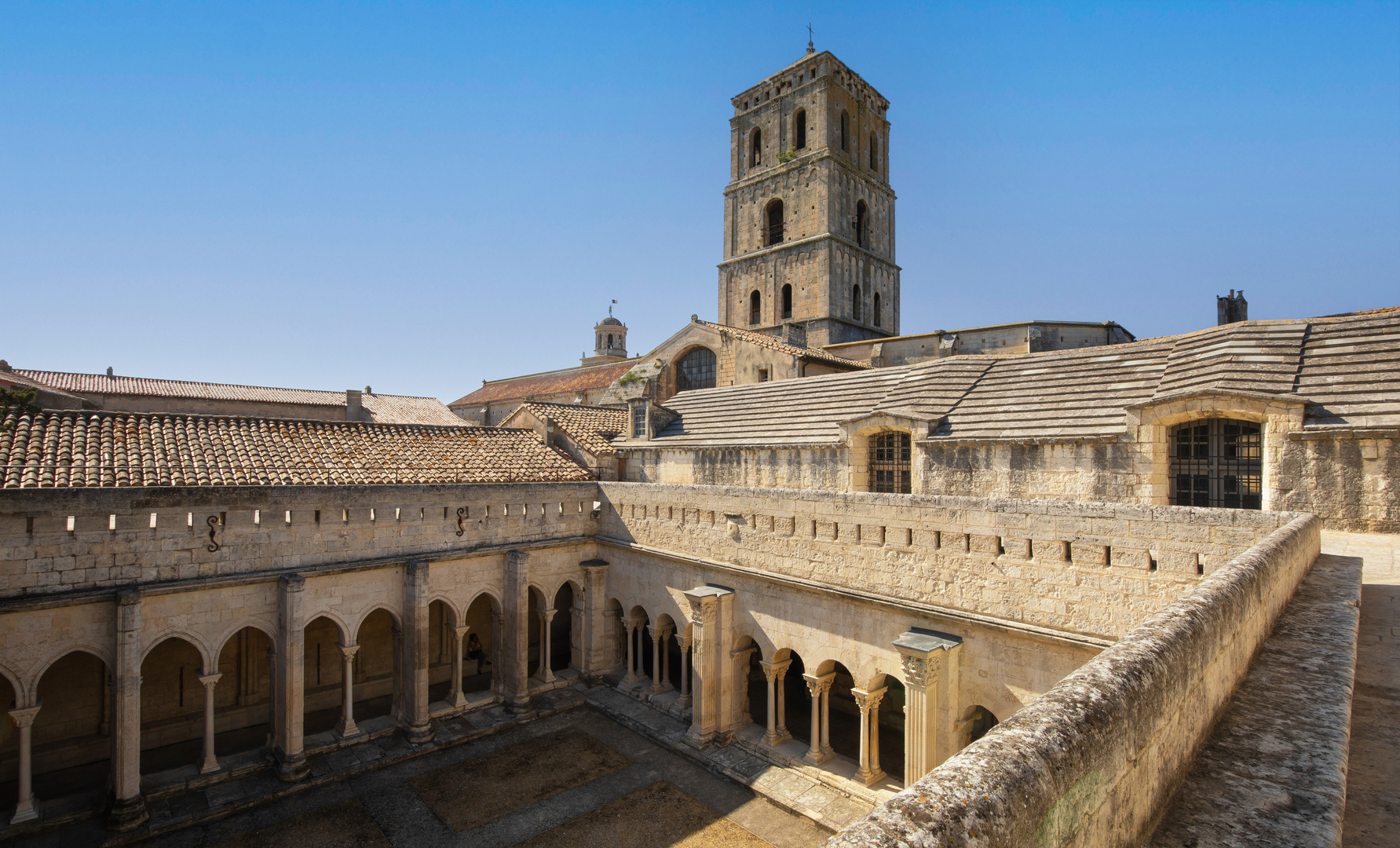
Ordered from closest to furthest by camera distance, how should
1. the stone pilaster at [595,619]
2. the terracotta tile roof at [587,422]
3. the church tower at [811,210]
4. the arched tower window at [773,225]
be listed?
the stone pilaster at [595,619]
the terracotta tile roof at [587,422]
the church tower at [811,210]
the arched tower window at [773,225]

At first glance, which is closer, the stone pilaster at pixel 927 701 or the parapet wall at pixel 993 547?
the parapet wall at pixel 993 547

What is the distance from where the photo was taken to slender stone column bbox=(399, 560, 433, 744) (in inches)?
547

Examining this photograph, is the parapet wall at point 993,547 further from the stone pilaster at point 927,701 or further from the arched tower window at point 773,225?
the arched tower window at point 773,225

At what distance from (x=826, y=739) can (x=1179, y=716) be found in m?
10.2

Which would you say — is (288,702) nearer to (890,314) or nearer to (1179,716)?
(1179,716)

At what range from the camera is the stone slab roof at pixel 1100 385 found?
409 inches

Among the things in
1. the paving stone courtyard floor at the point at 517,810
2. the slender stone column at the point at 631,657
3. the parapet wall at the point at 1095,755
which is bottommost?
the paving stone courtyard floor at the point at 517,810

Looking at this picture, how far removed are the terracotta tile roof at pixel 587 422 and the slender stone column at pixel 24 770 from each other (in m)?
12.3

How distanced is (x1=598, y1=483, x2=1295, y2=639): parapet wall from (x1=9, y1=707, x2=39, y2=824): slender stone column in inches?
459

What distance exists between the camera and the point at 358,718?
15.3 metres

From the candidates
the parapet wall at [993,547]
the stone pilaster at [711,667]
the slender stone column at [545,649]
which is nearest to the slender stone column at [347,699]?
the slender stone column at [545,649]

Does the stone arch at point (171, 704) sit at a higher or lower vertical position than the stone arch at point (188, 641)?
lower

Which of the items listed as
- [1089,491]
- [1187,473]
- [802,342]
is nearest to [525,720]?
[1089,491]

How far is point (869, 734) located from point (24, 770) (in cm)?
1370
